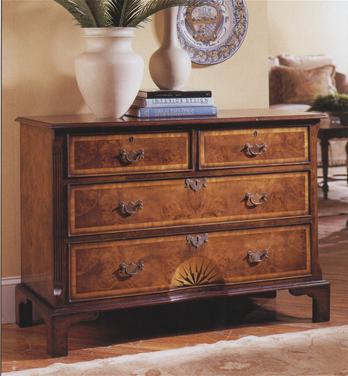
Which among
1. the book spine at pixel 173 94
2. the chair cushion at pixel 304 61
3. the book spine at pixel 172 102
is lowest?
the book spine at pixel 172 102

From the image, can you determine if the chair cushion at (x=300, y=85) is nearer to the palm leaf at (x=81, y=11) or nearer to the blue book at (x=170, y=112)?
the blue book at (x=170, y=112)

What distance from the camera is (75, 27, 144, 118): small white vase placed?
301 centimetres

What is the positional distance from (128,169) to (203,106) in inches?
16.2

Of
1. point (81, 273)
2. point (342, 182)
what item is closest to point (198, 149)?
point (81, 273)

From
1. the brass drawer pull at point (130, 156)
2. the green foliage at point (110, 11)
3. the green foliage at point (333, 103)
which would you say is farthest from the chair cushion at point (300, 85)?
the brass drawer pull at point (130, 156)

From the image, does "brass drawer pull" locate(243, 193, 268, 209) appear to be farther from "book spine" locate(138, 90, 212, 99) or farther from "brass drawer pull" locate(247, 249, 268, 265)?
"book spine" locate(138, 90, 212, 99)

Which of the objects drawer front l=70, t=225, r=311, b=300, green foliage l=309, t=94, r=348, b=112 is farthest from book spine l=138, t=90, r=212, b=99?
green foliage l=309, t=94, r=348, b=112

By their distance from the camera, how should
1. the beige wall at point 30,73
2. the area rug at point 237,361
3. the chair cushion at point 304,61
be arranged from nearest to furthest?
the area rug at point 237,361, the beige wall at point 30,73, the chair cushion at point 304,61

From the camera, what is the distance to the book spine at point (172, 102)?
3.08 metres

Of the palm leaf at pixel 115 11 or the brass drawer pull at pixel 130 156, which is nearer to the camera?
the brass drawer pull at pixel 130 156

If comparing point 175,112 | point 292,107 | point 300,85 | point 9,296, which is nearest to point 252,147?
point 175,112

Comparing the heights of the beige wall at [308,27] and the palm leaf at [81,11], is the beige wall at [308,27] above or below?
above

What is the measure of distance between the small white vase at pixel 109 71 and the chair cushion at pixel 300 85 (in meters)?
5.33

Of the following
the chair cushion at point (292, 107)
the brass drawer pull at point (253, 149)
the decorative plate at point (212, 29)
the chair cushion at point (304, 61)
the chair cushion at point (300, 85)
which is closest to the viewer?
the brass drawer pull at point (253, 149)
